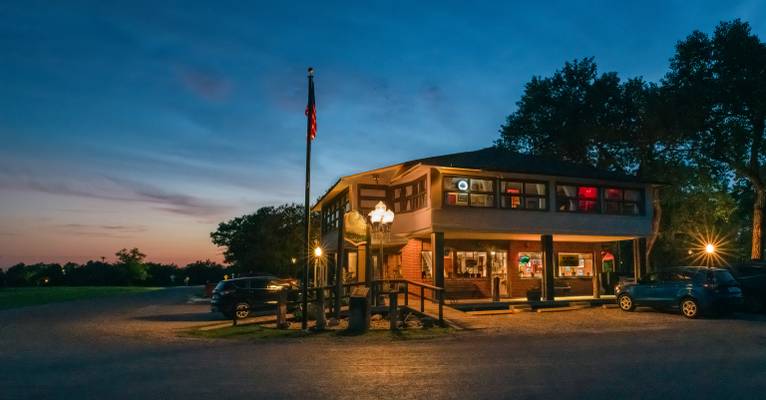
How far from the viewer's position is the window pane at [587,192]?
83.7 feet

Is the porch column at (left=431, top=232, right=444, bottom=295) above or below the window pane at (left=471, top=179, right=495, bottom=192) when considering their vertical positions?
below

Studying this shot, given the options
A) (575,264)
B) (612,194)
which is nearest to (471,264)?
(575,264)

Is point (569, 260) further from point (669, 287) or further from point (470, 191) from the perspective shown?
point (669, 287)

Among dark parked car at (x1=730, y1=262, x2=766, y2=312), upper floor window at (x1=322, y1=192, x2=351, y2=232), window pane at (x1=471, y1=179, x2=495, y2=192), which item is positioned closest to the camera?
dark parked car at (x1=730, y1=262, x2=766, y2=312)

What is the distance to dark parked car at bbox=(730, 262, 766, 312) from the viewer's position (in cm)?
1947

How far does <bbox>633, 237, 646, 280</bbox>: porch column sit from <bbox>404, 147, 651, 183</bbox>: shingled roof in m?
2.90

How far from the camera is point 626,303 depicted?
20531 millimetres

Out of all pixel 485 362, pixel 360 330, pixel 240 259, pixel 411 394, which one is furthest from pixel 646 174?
pixel 240 259

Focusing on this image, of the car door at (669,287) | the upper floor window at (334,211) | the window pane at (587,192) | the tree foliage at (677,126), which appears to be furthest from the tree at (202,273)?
the car door at (669,287)

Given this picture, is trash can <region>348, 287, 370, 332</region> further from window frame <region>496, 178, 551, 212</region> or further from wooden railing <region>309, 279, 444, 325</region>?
window frame <region>496, 178, 551, 212</region>

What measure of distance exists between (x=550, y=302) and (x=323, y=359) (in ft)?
46.1

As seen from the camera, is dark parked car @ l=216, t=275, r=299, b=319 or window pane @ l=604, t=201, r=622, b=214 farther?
window pane @ l=604, t=201, r=622, b=214

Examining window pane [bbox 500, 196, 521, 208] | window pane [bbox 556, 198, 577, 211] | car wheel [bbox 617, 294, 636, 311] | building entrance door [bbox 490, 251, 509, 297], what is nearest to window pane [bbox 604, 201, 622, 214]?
window pane [bbox 556, 198, 577, 211]

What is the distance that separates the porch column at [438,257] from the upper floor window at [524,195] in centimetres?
354
